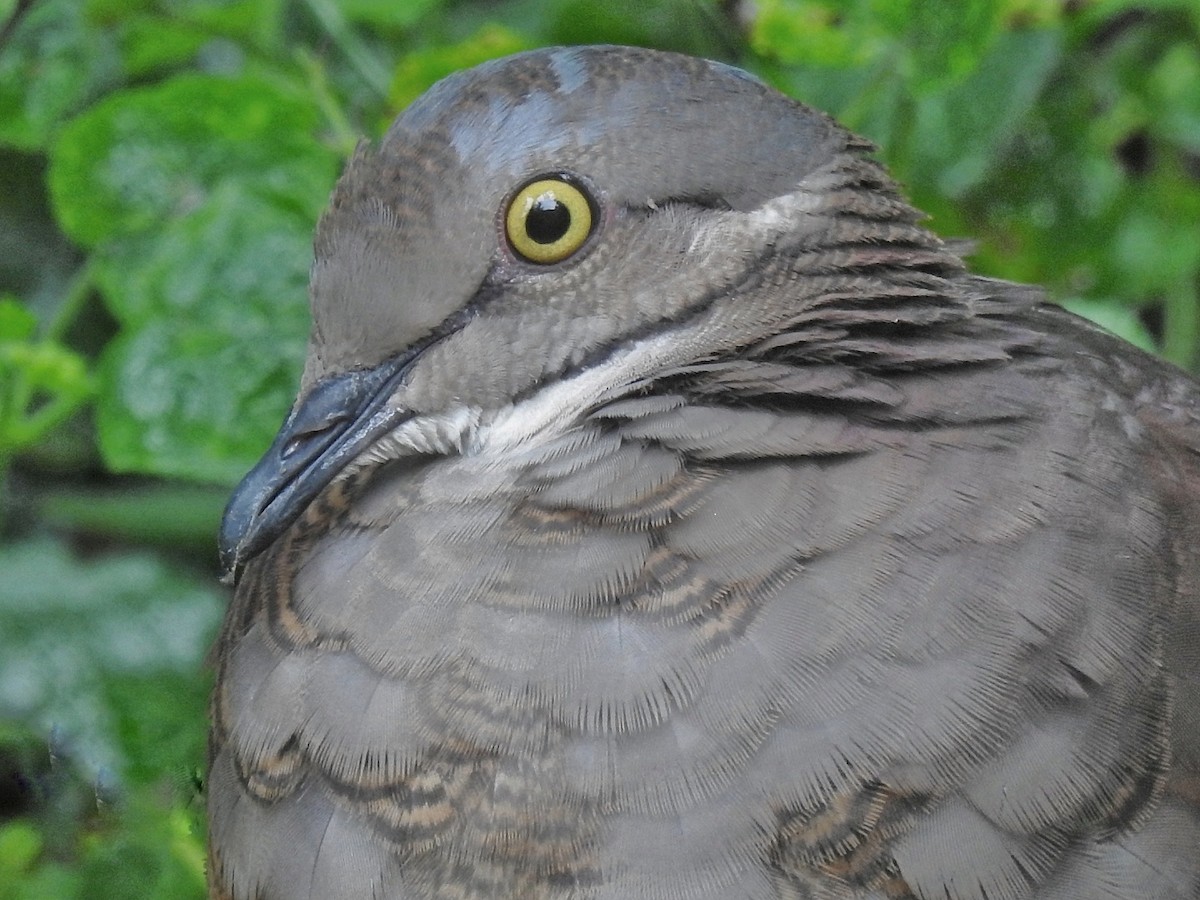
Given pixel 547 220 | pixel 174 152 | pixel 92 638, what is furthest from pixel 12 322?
pixel 547 220

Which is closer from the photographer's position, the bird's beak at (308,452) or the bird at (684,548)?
the bird at (684,548)

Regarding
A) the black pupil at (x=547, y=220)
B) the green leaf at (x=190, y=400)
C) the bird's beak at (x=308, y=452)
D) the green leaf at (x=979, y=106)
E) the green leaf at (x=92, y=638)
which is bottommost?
the green leaf at (x=92, y=638)

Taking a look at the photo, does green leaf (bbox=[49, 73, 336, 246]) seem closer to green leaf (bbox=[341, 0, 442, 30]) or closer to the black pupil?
green leaf (bbox=[341, 0, 442, 30])

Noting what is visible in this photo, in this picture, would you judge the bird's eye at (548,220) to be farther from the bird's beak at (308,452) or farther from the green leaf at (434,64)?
the green leaf at (434,64)

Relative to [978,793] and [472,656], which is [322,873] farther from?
[978,793]

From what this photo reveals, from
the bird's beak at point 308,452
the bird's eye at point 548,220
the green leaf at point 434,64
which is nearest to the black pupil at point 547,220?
the bird's eye at point 548,220

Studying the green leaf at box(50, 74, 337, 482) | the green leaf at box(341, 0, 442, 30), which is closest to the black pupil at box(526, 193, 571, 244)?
the green leaf at box(50, 74, 337, 482)

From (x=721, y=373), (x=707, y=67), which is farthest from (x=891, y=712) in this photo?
(x=707, y=67)

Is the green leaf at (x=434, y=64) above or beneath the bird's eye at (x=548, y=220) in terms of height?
beneath
